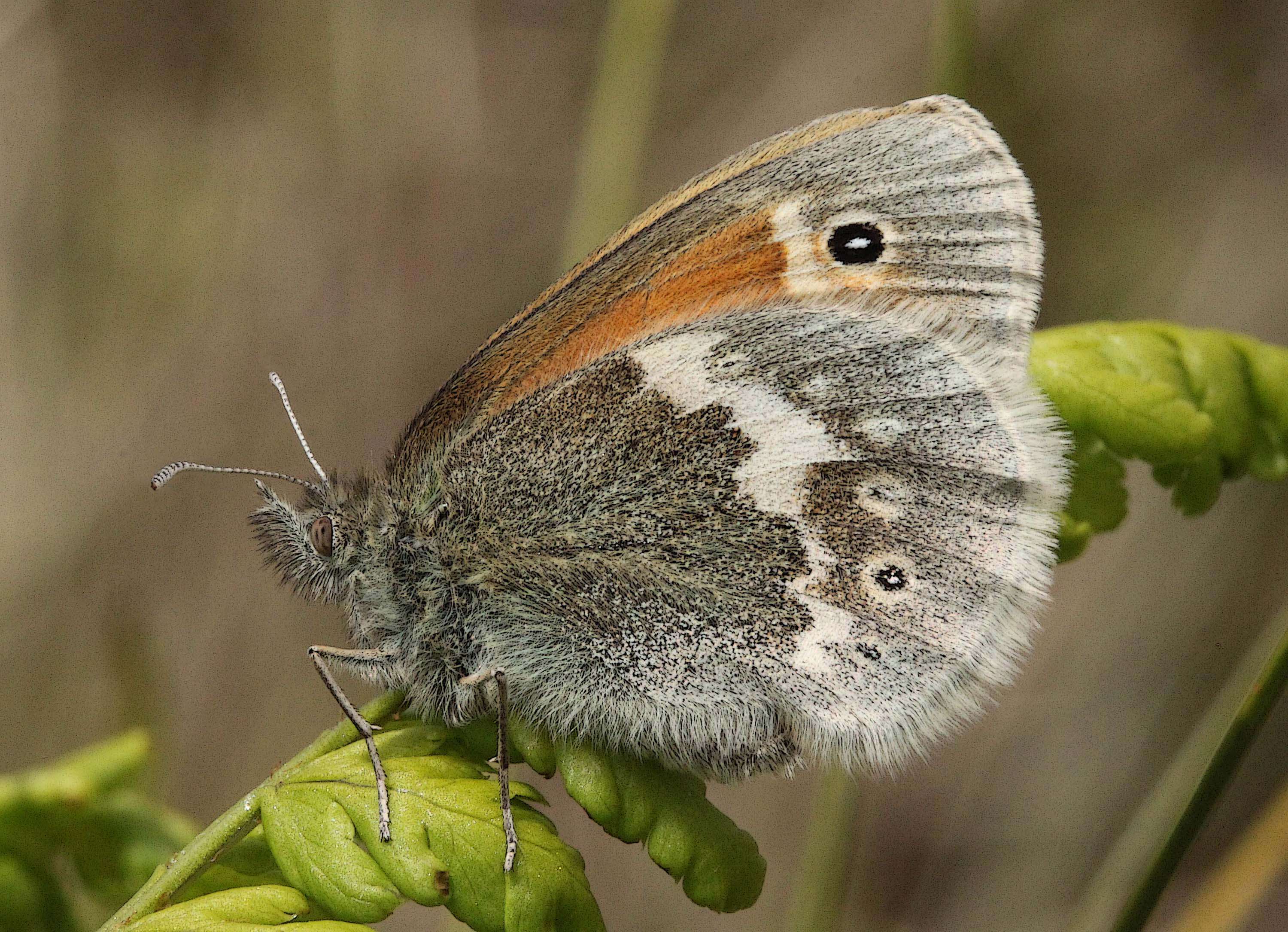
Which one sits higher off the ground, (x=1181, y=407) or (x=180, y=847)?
(x=1181, y=407)

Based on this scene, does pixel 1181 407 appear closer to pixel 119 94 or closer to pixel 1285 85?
pixel 1285 85

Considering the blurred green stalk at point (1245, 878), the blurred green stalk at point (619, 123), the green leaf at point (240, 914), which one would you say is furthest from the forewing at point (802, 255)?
the blurred green stalk at point (1245, 878)

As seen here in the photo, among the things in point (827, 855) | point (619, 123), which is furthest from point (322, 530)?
point (619, 123)

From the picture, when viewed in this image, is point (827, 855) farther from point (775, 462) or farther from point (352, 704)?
point (352, 704)

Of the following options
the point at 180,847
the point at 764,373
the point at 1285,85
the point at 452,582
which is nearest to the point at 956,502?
the point at 764,373

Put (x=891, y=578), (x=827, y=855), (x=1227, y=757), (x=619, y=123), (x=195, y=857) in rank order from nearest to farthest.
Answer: (x=195, y=857) → (x=1227, y=757) → (x=891, y=578) → (x=827, y=855) → (x=619, y=123)

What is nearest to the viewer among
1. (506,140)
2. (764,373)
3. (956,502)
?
(956,502)

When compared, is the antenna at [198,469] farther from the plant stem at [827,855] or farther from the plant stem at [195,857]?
the plant stem at [827,855]

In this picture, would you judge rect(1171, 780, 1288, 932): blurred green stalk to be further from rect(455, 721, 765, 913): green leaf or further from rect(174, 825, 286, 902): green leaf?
rect(174, 825, 286, 902): green leaf
